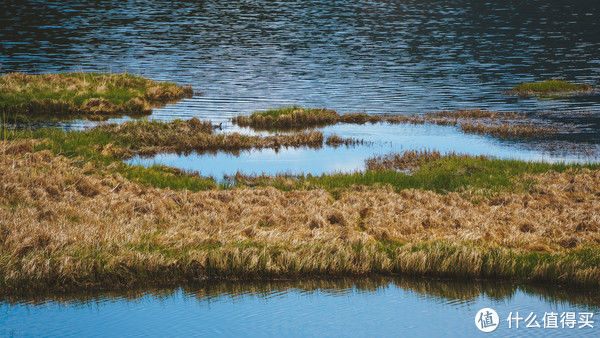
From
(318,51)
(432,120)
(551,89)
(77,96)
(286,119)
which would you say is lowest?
(318,51)

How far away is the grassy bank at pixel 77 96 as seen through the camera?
124 ft

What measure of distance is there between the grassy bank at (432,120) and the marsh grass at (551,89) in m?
11.9

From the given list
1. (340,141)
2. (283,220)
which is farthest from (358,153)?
(283,220)

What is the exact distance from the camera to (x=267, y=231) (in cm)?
1494

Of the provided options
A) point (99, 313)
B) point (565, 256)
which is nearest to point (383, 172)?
point (565, 256)

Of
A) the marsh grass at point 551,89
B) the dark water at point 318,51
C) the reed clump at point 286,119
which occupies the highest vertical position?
the reed clump at point 286,119

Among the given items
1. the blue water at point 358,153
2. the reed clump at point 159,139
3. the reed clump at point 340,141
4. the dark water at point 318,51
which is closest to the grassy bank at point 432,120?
the blue water at point 358,153

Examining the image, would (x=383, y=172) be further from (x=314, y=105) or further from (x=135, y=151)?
(x=314, y=105)

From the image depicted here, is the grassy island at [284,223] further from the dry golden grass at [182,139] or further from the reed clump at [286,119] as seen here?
the reed clump at [286,119]

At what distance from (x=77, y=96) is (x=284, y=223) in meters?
28.8

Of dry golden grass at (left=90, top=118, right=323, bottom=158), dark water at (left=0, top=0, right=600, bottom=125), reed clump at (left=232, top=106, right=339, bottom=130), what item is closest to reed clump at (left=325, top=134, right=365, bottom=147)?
dry golden grass at (left=90, top=118, right=323, bottom=158)

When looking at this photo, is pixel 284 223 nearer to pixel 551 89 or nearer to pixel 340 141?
pixel 340 141

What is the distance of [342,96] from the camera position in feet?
166

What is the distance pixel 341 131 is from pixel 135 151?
12.9 metres
